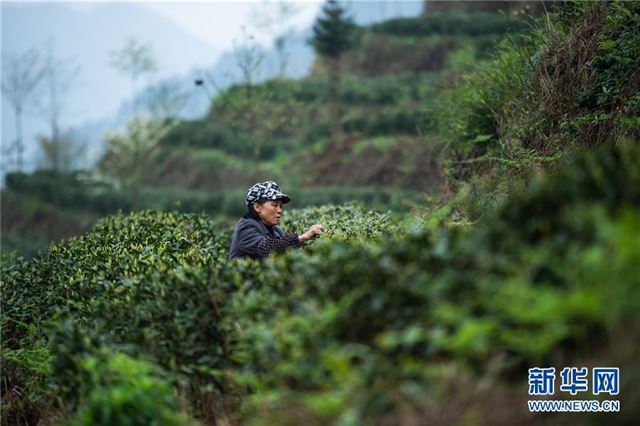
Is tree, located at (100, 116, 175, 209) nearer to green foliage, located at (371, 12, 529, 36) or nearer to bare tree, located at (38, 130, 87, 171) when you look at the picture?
Result: bare tree, located at (38, 130, 87, 171)

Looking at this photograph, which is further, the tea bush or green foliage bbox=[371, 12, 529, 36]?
green foliage bbox=[371, 12, 529, 36]

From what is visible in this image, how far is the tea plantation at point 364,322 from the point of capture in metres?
3.59

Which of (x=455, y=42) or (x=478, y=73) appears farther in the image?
(x=455, y=42)

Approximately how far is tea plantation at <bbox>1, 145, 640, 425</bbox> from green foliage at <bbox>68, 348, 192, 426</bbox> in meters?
0.01

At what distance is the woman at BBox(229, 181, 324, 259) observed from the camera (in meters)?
7.52

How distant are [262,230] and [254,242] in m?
0.26

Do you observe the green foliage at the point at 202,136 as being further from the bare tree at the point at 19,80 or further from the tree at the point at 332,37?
the bare tree at the point at 19,80

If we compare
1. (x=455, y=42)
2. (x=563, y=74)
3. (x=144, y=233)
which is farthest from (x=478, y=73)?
(x=455, y=42)

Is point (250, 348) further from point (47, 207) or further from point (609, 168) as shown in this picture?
point (47, 207)

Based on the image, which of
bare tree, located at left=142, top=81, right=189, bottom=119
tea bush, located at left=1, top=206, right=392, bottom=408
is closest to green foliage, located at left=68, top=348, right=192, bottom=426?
tea bush, located at left=1, top=206, right=392, bottom=408

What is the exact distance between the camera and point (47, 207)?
3362 cm

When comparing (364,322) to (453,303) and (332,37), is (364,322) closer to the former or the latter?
(453,303)

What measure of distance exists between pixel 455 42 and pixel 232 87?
1081 centimetres

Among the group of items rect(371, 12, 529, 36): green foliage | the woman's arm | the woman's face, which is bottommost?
the woman's arm
